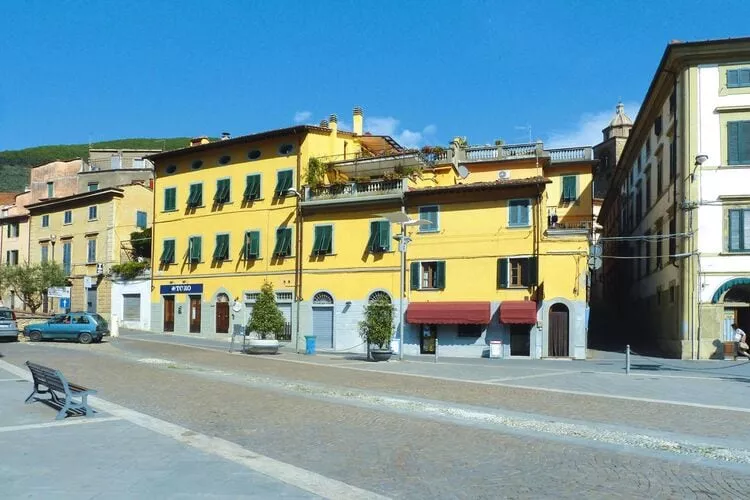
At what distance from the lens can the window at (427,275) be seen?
35781 mm

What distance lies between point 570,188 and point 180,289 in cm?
2547

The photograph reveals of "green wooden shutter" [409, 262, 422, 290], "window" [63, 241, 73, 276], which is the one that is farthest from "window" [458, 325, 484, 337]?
"window" [63, 241, 73, 276]

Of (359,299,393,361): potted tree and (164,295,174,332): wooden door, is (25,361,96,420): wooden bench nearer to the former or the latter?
(359,299,393,361): potted tree

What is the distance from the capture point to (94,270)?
50094 mm

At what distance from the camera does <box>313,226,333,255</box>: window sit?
129 feet

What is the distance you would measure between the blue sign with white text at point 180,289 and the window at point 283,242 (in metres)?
6.34

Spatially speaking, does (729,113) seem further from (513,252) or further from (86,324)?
(86,324)

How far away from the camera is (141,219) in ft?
170

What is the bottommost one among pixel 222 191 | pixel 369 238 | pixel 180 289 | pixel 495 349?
pixel 495 349

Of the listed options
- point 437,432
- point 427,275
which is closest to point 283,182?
point 427,275

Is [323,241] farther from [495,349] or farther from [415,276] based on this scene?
[495,349]

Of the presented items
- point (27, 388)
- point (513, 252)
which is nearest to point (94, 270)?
point (513, 252)

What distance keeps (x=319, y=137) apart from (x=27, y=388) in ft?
87.6

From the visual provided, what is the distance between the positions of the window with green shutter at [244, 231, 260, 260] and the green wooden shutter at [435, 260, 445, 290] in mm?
11790
